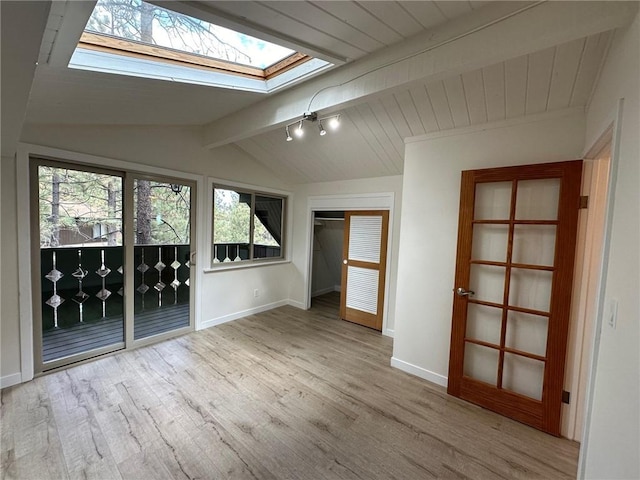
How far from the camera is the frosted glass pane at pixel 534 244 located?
2012 mm

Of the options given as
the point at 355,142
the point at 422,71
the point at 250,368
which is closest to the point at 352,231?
the point at 355,142

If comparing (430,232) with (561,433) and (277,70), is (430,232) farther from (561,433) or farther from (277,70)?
(277,70)

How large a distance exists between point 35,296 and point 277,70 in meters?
2.94

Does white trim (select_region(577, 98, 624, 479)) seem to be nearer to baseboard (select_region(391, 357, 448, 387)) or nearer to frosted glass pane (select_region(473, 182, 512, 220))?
frosted glass pane (select_region(473, 182, 512, 220))

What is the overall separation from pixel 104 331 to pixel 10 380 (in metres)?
0.73

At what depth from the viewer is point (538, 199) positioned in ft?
6.70

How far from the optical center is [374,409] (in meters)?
2.17

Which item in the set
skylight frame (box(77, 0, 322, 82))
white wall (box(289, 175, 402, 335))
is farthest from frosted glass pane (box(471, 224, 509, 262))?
skylight frame (box(77, 0, 322, 82))

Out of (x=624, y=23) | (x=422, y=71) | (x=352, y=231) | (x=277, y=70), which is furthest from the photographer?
(x=352, y=231)

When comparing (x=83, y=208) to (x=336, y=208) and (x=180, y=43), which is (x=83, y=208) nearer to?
(x=180, y=43)

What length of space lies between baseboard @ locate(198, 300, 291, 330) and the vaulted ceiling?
→ 2554 millimetres

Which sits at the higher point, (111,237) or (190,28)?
(190,28)

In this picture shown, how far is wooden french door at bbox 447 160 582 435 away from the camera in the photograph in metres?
1.92

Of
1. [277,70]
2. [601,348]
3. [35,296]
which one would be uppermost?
[277,70]
